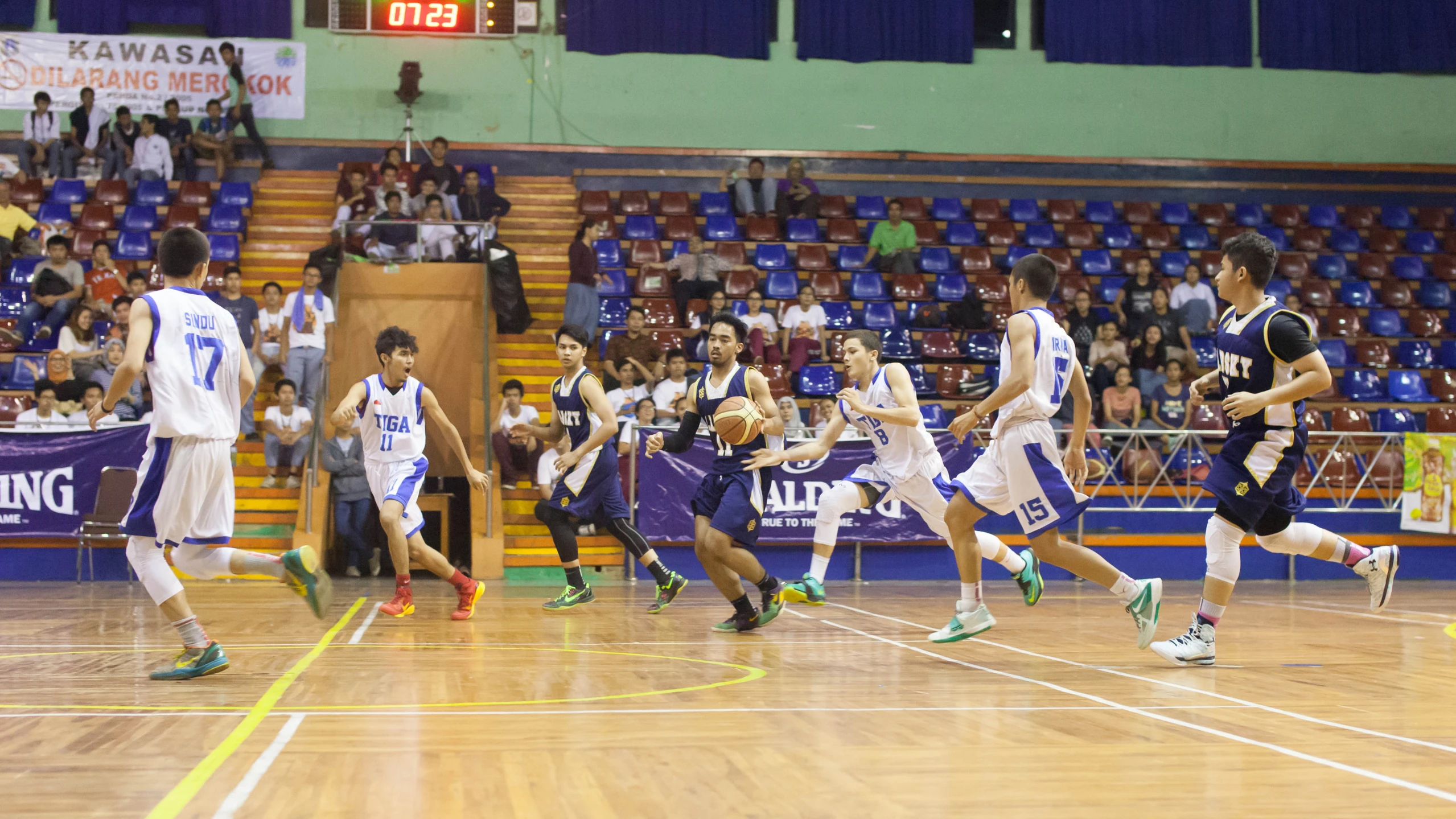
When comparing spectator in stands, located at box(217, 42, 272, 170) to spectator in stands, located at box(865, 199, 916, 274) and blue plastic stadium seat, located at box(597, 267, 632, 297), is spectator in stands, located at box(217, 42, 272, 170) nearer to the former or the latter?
blue plastic stadium seat, located at box(597, 267, 632, 297)

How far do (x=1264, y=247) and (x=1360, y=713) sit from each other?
213 centimetres

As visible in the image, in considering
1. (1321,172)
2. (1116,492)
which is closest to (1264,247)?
(1116,492)

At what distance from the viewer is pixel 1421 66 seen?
66.0 ft

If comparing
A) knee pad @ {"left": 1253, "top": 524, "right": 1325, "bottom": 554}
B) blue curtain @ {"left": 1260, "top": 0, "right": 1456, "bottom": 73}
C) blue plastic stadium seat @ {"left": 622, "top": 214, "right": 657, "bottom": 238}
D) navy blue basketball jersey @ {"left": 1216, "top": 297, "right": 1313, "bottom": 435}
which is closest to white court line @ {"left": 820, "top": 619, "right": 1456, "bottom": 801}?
knee pad @ {"left": 1253, "top": 524, "right": 1325, "bottom": 554}

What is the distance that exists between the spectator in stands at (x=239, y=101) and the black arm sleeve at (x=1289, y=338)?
52.0 feet

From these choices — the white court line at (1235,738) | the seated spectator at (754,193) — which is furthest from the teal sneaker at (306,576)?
the seated spectator at (754,193)

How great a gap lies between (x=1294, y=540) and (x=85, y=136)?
17.4m

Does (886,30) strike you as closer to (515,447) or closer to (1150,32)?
(1150,32)

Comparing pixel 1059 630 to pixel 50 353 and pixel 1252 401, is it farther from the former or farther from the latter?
pixel 50 353

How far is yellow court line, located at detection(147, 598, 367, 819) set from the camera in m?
2.99

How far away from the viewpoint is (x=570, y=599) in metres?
8.59


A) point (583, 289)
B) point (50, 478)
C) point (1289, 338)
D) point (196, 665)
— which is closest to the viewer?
point (196, 665)

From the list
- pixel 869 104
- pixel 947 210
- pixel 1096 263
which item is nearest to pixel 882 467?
pixel 1096 263

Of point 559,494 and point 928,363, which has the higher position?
point 928,363
